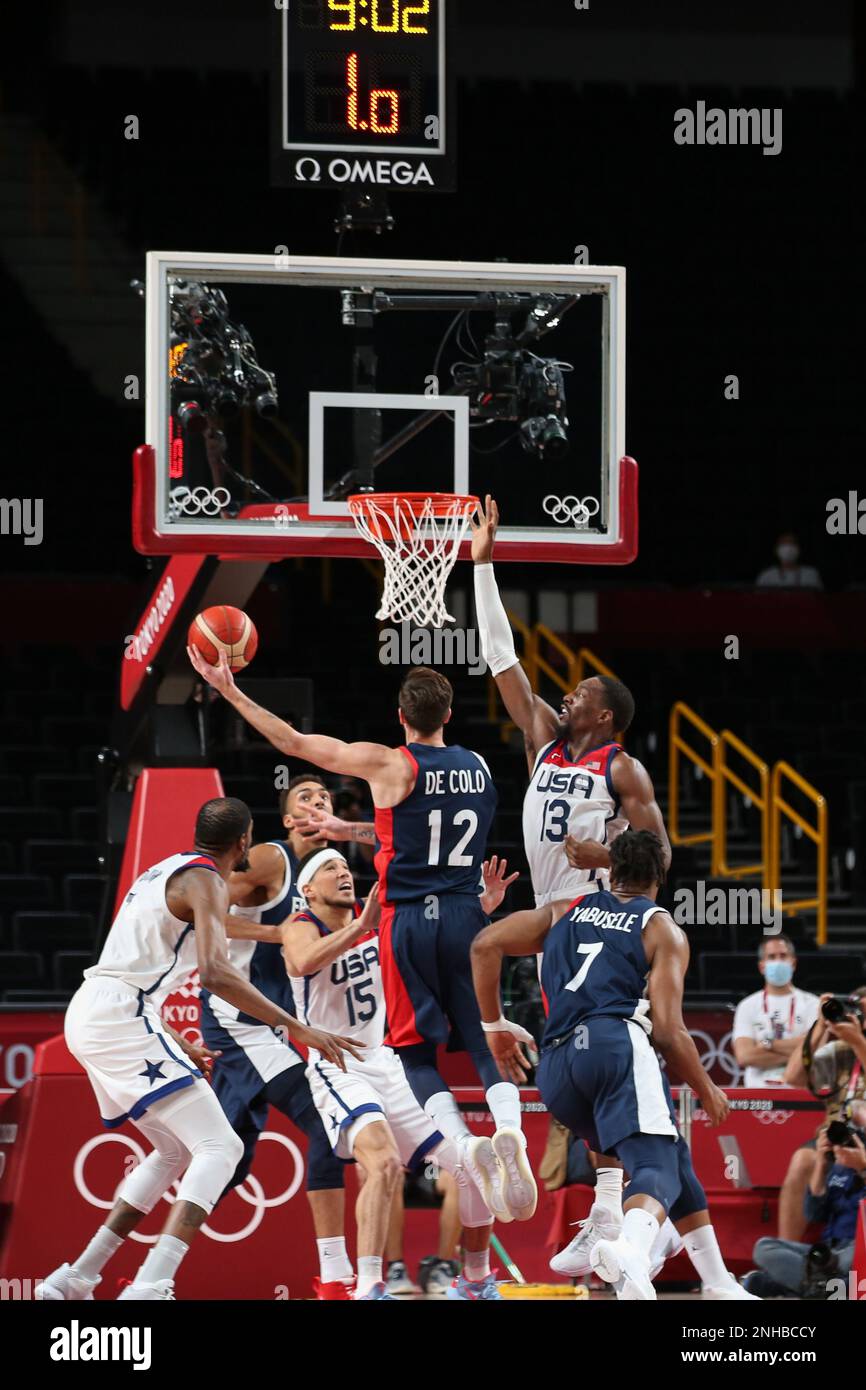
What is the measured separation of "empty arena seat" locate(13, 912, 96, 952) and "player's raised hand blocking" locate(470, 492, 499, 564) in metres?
6.84

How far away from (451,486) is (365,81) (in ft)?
5.80

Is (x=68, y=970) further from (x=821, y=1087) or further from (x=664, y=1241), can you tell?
(x=664, y=1241)

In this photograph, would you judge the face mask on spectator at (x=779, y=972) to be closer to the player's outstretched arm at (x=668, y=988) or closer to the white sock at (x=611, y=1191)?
the white sock at (x=611, y=1191)

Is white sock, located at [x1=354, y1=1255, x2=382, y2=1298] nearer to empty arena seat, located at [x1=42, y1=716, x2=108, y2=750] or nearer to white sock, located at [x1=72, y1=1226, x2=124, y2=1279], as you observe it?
white sock, located at [x1=72, y1=1226, x2=124, y2=1279]

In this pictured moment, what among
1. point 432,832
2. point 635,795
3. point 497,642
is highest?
point 497,642

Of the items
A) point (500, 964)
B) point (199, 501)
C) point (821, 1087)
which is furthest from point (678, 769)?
point (500, 964)

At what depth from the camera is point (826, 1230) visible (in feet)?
31.3

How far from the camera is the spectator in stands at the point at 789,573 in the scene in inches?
777

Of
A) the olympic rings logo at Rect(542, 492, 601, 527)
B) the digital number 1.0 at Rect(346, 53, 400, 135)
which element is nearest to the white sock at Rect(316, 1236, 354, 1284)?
A: the olympic rings logo at Rect(542, 492, 601, 527)

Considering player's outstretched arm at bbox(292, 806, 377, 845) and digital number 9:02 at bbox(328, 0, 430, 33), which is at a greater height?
digital number 9:02 at bbox(328, 0, 430, 33)

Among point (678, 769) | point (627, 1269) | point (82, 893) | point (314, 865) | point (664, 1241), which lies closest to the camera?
point (627, 1269)

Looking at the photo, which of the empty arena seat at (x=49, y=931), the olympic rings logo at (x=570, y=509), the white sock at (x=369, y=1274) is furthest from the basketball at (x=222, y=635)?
the empty arena seat at (x=49, y=931)

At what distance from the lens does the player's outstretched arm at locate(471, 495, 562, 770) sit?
345 inches

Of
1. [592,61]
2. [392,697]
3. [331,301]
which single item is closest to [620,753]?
[331,301]
